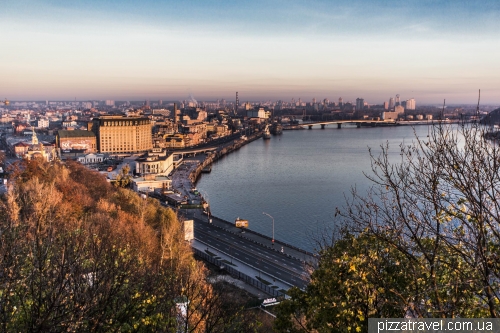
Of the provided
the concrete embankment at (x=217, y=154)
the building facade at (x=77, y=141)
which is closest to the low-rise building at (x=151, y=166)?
the concrete embankment at (x=217, y=154)

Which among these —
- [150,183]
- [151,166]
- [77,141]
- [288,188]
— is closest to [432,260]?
[288,188]

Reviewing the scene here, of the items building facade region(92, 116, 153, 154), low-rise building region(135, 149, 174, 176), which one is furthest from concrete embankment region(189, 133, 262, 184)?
building facade region(92, 116, 153, 154)

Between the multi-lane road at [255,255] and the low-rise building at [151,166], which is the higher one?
the low-rise building at [151,166]

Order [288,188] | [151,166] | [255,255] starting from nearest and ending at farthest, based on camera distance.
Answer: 1. [255,255]
2. [288,188]
3. [151,166]

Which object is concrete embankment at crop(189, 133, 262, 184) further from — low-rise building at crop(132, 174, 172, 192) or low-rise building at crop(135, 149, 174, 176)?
low-rise building at crop(132, 174, 172, 192)

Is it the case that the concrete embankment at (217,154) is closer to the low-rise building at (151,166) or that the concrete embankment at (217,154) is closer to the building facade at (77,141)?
the low-rise building at (151,166)

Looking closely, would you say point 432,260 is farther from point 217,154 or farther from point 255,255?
point 217,154
